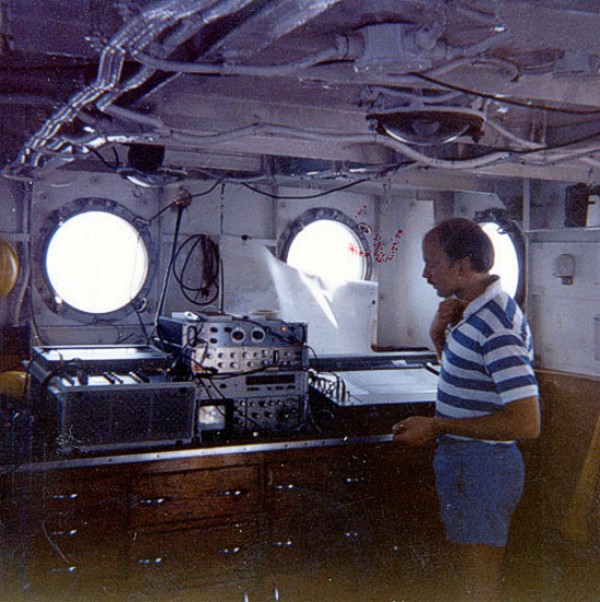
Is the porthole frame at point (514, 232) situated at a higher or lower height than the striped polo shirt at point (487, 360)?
higher

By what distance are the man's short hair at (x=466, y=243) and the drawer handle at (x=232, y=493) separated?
130 cm

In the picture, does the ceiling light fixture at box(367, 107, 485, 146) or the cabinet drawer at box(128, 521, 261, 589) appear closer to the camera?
the ceiling light fixture at box(367, 107, 485, 146)

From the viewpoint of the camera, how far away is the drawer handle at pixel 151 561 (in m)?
2.52

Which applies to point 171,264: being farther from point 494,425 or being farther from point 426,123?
point 494,425

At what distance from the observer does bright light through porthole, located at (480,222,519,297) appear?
476 cm

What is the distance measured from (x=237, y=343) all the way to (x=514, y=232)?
2868 mm

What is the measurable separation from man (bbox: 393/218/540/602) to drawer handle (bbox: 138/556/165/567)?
110 centimetres

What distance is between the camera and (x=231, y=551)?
8.73 feet

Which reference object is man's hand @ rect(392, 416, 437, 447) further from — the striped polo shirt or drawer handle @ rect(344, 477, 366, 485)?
drawer handle @ rect(344, 477, 366, 485)

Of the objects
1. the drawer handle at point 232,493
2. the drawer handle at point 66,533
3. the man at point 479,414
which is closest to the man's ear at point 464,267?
the man at point 479,414

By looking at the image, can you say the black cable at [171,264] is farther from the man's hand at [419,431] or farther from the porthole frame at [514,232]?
the man's hand at [419,431]

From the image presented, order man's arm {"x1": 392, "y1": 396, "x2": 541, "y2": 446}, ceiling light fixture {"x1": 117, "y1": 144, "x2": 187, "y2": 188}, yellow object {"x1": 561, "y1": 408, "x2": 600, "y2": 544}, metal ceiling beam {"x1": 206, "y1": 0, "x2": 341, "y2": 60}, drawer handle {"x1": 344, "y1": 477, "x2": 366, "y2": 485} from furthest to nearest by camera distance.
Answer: ceiling light fixture {"x1": 117, "y1": 144, "x2": 187, "y2": 188} → drawer handle {"x1": 344, "y1": 477, "x2": 366, "y2": 485} → yellow object {"x1": 561, "y1": 408, "x2": 600, "y2": 544} → man's arm {"x1": 392, "y1": 396, "x2": 541, "y2": 446} → metal ceiling beam {"x1": 206, "y1": 0, "x2": 341, "y2": 60}

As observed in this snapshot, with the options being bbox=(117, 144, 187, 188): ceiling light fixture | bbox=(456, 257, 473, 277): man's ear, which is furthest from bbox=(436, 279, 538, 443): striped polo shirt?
bbox=(117, 144, 187, 188): ceiling light fixture

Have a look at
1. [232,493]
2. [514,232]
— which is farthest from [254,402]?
[514,232]
